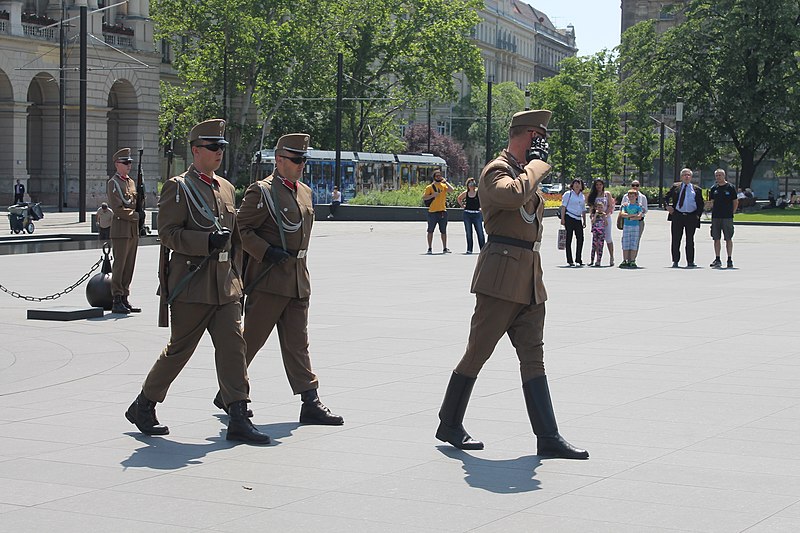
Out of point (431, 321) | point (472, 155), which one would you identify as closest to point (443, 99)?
point (472, 155)

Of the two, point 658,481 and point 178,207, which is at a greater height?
point 178,207

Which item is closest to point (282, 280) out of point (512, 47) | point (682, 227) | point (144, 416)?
point (144, 416)

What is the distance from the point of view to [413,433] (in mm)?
8484

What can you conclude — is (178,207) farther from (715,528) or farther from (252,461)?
(715,528)

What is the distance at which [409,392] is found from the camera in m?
10.1

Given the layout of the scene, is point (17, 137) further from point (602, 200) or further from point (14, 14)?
point (602, 200)

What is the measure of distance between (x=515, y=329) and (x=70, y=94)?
56140 millimetres

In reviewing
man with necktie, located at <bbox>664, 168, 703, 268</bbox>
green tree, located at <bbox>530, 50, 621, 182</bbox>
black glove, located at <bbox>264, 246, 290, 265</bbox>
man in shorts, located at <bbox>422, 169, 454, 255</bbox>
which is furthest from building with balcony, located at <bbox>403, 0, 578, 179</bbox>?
black glove, located at <bbox>264, 246, 290, 265</bbox>

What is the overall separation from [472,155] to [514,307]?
432 feet

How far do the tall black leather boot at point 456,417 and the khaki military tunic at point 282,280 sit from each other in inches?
44.1

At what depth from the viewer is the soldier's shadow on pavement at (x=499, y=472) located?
7062 mm

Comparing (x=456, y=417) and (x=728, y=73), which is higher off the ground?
(x=728, y=73)

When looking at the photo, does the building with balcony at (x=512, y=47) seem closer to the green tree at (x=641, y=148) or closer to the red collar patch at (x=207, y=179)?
the green tree at (x=641, y=148)

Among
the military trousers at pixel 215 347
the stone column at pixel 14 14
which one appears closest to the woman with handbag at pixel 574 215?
the military trousers at pixel 215 347
